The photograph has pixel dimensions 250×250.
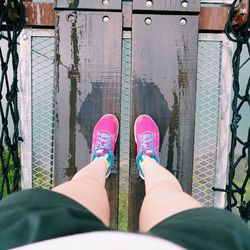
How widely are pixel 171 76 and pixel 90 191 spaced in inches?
17.9

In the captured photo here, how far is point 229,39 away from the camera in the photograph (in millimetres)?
1016

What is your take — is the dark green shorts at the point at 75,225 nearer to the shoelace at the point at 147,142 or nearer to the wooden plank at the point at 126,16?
the shoelace at the point at 147,142

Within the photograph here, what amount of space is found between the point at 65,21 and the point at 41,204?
0.64 metres

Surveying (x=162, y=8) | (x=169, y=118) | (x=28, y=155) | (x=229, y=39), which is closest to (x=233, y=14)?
(x=229, y=39)

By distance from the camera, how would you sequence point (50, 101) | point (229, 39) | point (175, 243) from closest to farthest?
point (175, 243) → point (229, 39) → point (50, 101)

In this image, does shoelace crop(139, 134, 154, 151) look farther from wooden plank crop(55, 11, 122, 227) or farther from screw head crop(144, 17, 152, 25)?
screw head crop(144, 17, 152, 25)

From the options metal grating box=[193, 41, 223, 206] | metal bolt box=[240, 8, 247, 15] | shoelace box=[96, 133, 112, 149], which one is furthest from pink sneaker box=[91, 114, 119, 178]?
metal bolt box=[240, 8, 247, 15]

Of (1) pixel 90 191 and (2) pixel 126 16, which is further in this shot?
(2) pixel 126 16

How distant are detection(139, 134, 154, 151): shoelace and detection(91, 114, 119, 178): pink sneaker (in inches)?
3.1

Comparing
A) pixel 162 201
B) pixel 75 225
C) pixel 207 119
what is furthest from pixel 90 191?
pixel 207 119

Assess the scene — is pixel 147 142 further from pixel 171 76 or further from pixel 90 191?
pixel 90 191

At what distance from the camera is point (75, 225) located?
0.48 metres

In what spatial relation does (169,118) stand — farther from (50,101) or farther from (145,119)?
(50,101)

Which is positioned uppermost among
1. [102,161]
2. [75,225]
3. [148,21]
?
[148,21]
